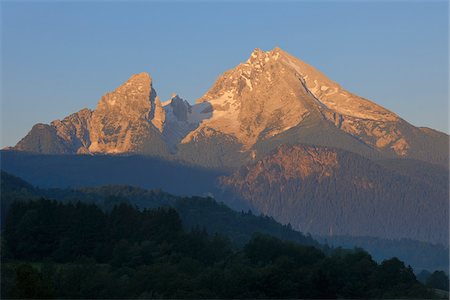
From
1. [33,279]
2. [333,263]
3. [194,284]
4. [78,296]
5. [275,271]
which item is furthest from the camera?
[333,263]

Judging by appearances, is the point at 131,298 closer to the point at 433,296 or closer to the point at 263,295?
the point at 263,295

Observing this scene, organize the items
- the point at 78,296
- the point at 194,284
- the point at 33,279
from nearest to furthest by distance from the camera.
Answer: the point at 33,279
the point at 78,296
the point at 194,284

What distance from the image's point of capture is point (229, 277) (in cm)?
17312

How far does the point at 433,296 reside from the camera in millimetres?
186250

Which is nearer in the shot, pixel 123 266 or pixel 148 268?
pixel 148 268

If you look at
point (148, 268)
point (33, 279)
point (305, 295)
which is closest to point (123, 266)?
point (148, 268)

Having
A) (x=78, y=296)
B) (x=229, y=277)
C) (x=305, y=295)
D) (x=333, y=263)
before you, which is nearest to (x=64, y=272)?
(x=78, y=296)

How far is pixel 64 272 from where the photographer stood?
165m

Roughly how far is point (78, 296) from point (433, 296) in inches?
2305

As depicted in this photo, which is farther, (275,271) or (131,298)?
(275,271)

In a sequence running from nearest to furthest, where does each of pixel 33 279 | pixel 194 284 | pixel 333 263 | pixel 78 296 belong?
pixel 33 279 < pixel 78 296 < pixel 194 284 < pixel 333 263

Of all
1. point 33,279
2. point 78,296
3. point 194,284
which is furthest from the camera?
point 194,284

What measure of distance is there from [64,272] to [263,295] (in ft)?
88.9

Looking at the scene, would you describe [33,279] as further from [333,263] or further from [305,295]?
[333,263]
